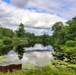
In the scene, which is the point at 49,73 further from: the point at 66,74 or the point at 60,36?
the point at 60,36

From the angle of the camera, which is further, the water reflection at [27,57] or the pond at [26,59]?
the water reflection at [27,57]

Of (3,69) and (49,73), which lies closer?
(49,73)

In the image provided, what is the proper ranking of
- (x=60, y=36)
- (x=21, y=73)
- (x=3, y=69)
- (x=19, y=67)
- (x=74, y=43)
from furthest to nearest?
(x=60, y=36), (x=74, y=43), (x=19, y=67), (x=3, y=69), (x=21, y=73)

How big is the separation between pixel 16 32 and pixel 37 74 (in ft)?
598

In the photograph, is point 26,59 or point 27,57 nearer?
point 26,59

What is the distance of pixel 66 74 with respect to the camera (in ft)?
62.0

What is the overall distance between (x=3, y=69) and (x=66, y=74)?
27.4 feet

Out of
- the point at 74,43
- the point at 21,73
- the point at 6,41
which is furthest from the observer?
the point at 6,41

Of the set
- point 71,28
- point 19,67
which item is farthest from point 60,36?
point 19,67

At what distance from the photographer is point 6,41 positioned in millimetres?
127750

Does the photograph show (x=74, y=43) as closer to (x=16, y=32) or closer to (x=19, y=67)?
(x=19, y=67)

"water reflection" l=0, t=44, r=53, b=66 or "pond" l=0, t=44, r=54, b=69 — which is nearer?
"pond" l=0, t=44, r=54, b=69

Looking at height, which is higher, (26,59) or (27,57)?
(26,59)

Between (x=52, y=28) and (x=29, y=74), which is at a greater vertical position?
(x=52, y=28)
